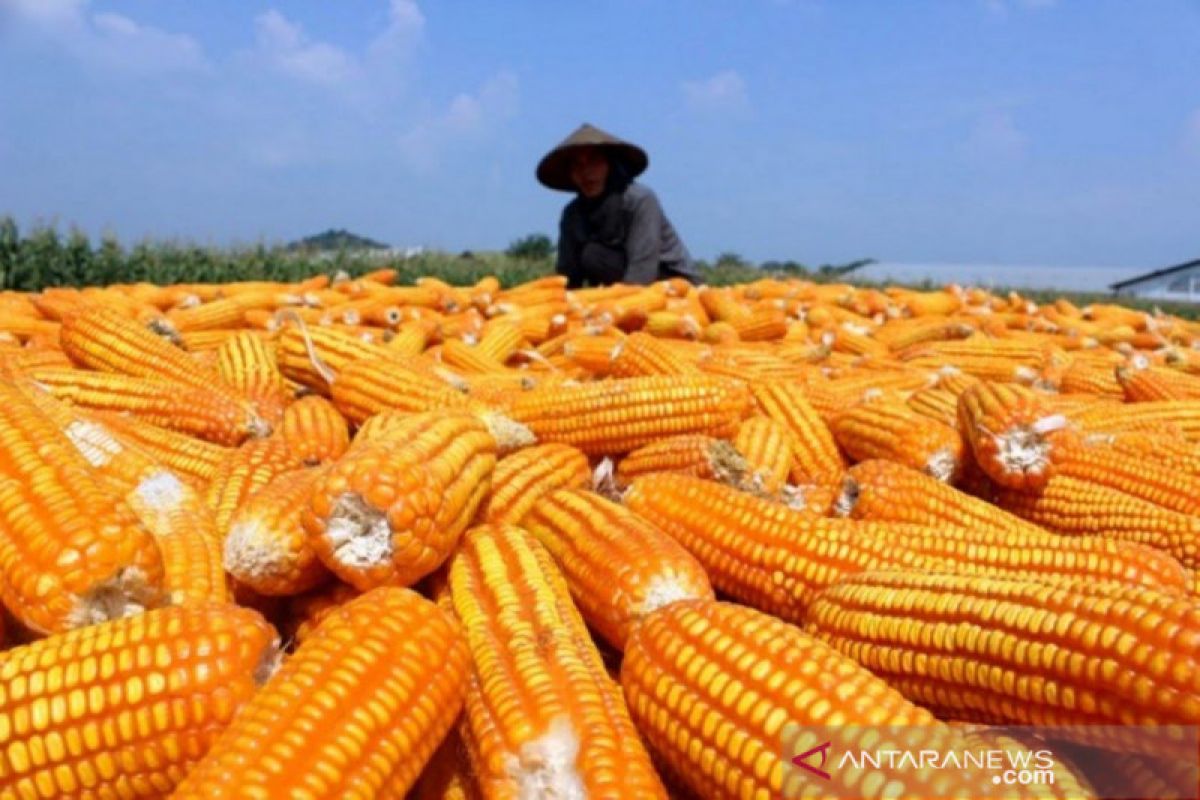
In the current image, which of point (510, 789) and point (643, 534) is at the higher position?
point (643, 534)

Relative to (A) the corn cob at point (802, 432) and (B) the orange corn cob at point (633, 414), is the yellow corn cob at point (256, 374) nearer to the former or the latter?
(B) the orange corn cob at point (633, 414)

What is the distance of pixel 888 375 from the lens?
4633mm

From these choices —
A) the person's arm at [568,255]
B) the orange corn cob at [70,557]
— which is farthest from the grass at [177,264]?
the orange corn cob at [70,557]

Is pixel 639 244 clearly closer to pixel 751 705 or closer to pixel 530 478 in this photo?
pixel 530 478

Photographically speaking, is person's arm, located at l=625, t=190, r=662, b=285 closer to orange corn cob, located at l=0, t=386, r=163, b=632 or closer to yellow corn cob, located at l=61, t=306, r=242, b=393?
yellow corn cob, located at l=61, t=306, r=242, b=393

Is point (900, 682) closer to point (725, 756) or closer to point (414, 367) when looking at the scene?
point (725, 756)

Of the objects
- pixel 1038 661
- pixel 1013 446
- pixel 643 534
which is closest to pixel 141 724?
pixel 643 534

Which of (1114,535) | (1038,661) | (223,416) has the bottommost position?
(1114,535)

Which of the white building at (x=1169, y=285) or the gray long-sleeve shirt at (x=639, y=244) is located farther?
the white building at (x=1169, y=285)

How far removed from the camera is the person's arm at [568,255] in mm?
10883

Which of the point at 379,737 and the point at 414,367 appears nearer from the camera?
the point at 379,737

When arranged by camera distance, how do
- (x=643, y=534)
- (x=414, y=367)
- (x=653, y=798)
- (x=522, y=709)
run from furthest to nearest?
(x=414, y=367) < (x=643, y=534) < (x=522, y=709) < (x=653, y=798)

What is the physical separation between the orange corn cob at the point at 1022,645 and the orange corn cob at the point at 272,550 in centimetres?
115

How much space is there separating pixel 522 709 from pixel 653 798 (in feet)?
0.91
